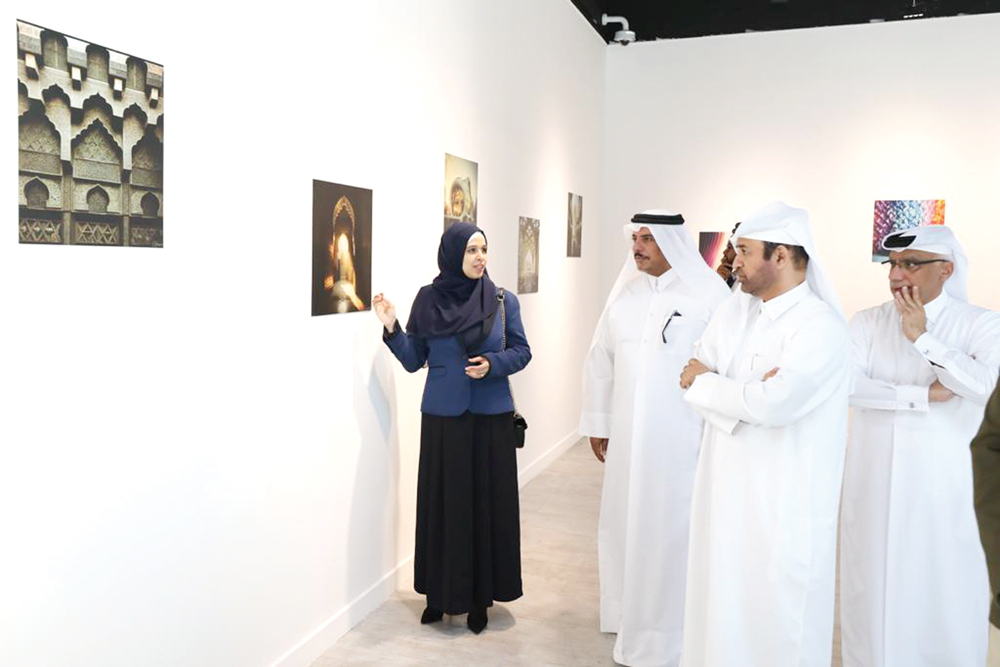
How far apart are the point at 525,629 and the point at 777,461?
1.98 meters

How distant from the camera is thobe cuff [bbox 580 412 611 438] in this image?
4.48m

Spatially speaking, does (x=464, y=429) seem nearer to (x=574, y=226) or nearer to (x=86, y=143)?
(x=86, y=143)

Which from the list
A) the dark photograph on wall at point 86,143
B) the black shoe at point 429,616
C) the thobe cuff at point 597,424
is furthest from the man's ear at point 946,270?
the dark photograph on wall at point 86,143

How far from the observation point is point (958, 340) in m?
3.67

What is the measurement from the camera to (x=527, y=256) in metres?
7.35

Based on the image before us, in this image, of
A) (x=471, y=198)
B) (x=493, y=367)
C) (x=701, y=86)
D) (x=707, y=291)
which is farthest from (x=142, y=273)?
(x=701, y=86)

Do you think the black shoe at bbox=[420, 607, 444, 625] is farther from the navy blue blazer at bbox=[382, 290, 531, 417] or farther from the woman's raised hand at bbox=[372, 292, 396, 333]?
the woman's raised hand at bbox=[372, 292, 396, 333]

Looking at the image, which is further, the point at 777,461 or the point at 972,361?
the point at 972,361

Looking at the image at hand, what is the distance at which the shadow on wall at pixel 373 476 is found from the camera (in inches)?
176

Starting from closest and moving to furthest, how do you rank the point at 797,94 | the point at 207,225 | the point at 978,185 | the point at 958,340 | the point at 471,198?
the point at 207,225, the point at 958,340, the point at 471,198, the point at 978,185, the point at 797,94

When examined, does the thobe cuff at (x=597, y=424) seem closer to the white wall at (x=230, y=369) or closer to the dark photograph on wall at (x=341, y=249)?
the white wall at (x=230, y=369)

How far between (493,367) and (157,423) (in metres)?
1.73

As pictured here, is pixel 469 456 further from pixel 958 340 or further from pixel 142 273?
pixel 958 340

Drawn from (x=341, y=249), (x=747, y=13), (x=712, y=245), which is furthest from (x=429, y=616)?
(x=747, y=13)
